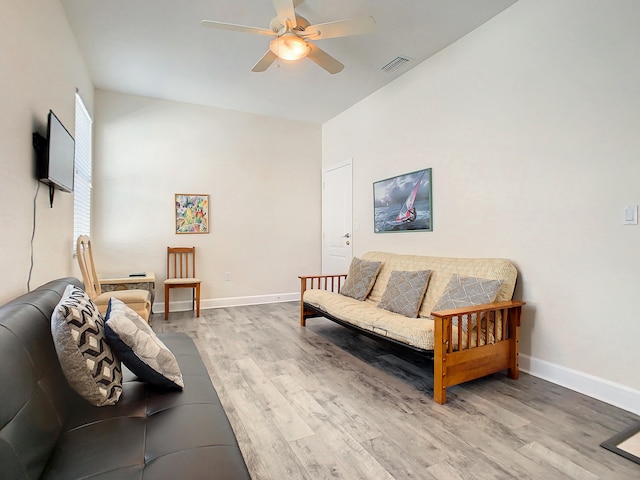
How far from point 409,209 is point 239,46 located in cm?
241

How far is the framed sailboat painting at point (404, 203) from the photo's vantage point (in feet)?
11.8

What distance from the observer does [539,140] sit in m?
2.57

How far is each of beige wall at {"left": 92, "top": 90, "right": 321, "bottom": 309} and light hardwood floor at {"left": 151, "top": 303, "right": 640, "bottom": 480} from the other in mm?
2173

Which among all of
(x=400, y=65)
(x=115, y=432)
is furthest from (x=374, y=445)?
(x=400, y=65)

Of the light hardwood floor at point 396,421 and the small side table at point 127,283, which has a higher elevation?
the small side table at point 127,283

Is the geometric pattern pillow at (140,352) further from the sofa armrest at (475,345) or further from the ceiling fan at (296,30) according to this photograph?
the ceiling fan at (296,30)

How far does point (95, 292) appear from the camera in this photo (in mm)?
3248

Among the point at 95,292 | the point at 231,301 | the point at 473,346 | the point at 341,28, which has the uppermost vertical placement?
the point at 341,28

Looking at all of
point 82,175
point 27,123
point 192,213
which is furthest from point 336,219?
point 27,123

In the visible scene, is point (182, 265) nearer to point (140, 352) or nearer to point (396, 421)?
point (140, 352)

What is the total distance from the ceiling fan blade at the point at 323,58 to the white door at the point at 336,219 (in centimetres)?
197

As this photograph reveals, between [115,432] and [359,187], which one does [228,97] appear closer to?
[359,187]

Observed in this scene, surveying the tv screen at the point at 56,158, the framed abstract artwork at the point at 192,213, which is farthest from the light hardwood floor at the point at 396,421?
the framed abstract artwork at the point at 192,213

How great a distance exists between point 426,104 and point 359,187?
143 cm
